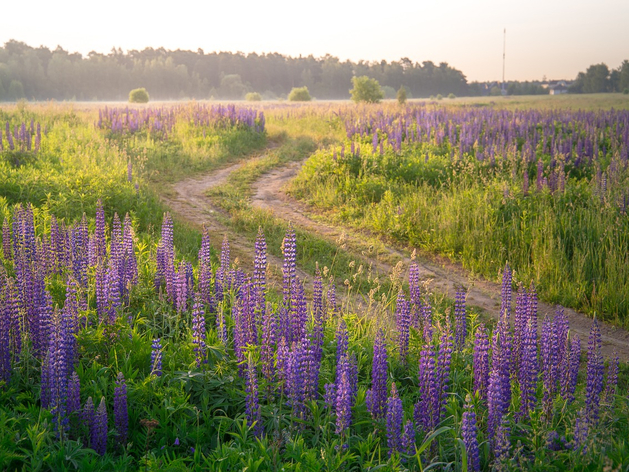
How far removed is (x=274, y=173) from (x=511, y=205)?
7.82 meters

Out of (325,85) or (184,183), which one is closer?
(184,183)

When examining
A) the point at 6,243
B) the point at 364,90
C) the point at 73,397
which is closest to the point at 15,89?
the point at 364,90

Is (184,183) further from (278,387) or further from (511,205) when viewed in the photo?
(278,387)

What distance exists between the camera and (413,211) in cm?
1068

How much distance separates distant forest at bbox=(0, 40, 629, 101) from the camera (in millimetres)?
75856

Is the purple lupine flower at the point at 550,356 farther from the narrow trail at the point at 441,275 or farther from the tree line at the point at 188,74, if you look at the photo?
the tree line at the point at 188,74

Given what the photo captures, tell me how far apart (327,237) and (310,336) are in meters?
5.94

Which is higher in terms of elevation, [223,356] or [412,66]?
[412,66]

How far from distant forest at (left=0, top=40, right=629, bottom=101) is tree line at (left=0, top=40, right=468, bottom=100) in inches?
4.8

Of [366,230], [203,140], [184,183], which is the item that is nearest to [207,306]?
[366,230]

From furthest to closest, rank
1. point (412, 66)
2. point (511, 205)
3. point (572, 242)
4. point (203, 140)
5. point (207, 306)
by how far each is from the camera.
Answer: point (412, 66) → point (203, 140) → point (511, 205) → point (572, 242) → point (207, 306)

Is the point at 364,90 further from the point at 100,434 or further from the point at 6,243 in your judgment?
the point at 100,434

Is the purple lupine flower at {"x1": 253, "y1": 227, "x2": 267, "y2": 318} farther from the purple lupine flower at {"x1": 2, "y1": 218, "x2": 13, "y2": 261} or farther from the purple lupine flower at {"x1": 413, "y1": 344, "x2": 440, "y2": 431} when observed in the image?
the purple lupine flower at {"x1": 2, "y1": 218, "x2": 13, "y2": 261}

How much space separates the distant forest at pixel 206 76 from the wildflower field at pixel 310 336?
170 ft
